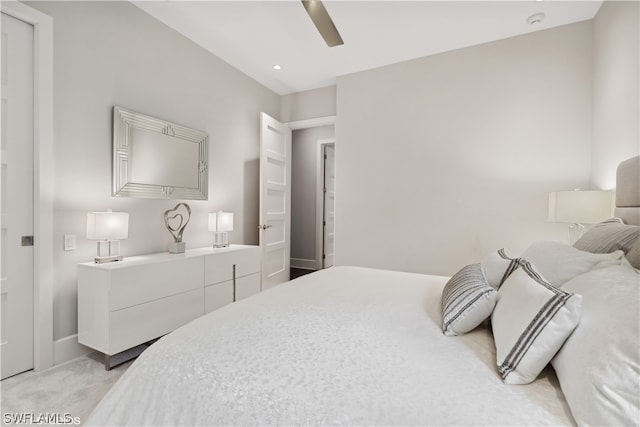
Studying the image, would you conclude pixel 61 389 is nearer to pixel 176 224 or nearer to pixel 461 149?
pixel 176 224

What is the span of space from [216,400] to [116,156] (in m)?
2.27

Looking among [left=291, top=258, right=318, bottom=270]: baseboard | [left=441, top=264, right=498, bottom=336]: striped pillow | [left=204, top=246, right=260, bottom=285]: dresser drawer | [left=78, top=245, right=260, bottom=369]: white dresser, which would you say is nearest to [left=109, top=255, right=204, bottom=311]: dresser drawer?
[left=78, top=245, right=260, bottom=369]: white dresser

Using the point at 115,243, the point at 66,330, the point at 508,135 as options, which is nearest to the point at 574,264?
the point at 508,135

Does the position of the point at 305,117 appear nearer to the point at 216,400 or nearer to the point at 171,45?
the point at 171,45

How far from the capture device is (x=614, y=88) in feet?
7.22

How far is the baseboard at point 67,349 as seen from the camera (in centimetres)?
207

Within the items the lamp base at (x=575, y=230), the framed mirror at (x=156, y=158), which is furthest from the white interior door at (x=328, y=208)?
the lamp base at (x=575, y=230)

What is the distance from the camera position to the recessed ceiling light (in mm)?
2580

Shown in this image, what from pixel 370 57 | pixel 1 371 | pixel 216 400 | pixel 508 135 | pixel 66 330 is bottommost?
pixel 1 371

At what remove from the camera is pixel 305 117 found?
421cm

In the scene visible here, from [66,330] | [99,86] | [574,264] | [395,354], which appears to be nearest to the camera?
[395,354]

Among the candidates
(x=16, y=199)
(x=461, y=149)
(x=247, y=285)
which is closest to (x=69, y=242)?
(x=16, y=199)

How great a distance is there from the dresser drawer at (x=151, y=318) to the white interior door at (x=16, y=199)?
549 mm

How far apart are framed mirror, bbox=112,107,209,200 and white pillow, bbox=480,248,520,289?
2.60m
